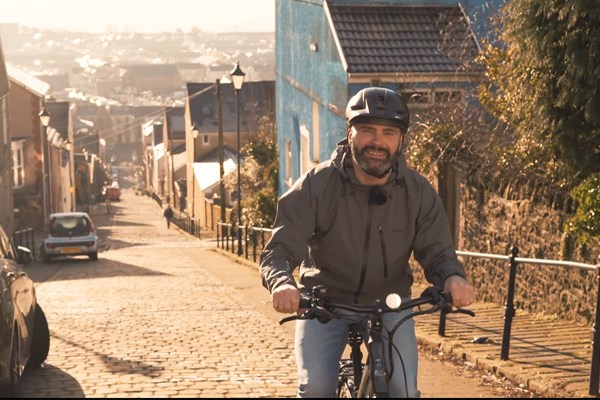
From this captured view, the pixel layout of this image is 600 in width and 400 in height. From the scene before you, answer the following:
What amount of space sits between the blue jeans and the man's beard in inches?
24.7

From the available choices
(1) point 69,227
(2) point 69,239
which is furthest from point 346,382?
(1) point 69,227

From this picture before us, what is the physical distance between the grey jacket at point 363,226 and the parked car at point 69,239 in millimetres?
27150

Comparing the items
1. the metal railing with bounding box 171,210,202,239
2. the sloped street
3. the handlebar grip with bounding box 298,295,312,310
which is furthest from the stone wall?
the metal railing with bounding box 171,210,202,239

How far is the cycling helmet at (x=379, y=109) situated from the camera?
4883 mm

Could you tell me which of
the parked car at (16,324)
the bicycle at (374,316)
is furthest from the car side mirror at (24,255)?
the bicycle at (374,316)

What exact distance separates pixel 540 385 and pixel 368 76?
44.1 feet

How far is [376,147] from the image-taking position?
16.4ft

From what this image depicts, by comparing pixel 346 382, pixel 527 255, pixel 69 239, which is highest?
pixel 346 382

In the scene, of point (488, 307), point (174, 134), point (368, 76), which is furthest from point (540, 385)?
point (174, 134)

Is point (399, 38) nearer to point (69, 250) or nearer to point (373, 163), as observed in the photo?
point (69, 250)

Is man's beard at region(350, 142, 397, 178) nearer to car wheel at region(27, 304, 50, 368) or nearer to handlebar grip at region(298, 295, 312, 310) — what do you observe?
handlebar grip at region(298, 295, 312, 310)

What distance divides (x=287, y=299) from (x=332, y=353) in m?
0.52

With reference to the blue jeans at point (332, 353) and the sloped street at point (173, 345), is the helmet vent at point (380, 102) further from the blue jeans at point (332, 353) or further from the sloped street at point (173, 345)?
the sloped street at point (173, 345)

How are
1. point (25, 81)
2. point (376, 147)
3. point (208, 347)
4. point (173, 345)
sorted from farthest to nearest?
point (25, 81)
point (173, 345)
point (208, 347)
point (376, 147)
